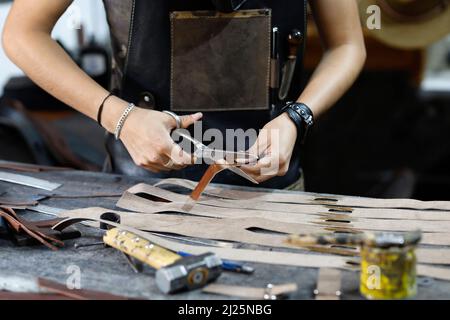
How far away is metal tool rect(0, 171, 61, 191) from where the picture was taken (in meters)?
1.85

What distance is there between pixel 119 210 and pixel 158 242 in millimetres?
280

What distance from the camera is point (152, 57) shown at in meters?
1.89

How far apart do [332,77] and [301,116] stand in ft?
0.65

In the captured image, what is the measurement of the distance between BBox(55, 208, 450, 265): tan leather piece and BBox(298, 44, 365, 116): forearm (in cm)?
44

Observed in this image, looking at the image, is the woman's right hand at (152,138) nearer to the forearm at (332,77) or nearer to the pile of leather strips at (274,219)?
the pile of leather strips at (274,219)

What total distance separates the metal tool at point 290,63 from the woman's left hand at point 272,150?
0.89 ft

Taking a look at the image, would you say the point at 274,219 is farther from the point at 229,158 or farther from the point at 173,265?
the point at 173,265

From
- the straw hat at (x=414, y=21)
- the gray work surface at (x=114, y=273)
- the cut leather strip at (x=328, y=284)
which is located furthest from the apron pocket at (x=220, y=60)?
the straw hat at (x=414, y=21)

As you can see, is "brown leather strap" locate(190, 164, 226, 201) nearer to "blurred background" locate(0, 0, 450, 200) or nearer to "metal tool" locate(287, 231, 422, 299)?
"metal tool" locate(287, 231, 422, 299)

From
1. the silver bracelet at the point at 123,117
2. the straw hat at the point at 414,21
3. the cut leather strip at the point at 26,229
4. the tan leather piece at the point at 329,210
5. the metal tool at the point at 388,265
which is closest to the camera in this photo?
the metal tool at the point at 388,265

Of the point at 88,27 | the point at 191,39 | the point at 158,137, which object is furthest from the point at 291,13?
the point at 88,27

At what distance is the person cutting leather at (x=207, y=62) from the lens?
5.80 ft

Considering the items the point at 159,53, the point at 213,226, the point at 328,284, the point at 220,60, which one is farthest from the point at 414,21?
the point at 328,284
